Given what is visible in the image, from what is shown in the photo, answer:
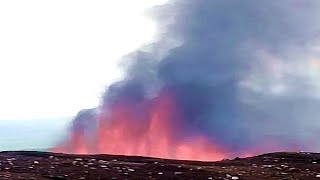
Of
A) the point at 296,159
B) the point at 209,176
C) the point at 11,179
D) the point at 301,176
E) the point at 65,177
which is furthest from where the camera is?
the point at 296,159

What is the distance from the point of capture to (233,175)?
282ft

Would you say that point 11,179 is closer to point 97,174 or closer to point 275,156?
point 97,174

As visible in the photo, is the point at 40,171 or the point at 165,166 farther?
the point at 165,166

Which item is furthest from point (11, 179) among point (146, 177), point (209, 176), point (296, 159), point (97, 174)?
point (296, 159)

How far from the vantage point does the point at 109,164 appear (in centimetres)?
8988

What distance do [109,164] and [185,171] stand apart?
445 inches

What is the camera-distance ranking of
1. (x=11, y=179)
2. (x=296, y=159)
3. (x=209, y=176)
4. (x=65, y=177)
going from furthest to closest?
(x=296, y=159), (x=209, y=176), (x=65, y=177), (x=11, y=179)

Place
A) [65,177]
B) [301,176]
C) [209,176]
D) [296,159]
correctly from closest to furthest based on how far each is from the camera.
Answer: [65,177] → [209,176] → [301,176] → [296,159]

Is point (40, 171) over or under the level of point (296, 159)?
under

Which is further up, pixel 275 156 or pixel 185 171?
pixel 275 156

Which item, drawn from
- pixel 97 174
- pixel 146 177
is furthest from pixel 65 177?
pixel 146 177

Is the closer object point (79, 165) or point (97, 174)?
point (97, 174)

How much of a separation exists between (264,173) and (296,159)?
3476 cm

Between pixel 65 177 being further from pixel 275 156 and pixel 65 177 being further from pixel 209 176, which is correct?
pixel 275 156
